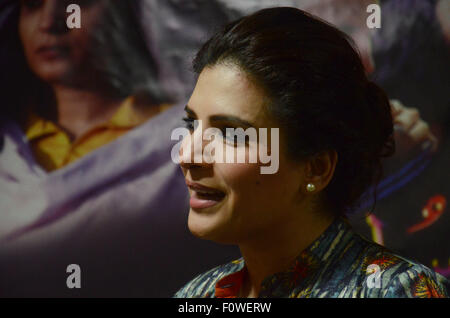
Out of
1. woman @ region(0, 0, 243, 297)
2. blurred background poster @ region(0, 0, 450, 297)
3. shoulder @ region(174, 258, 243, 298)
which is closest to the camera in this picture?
shoulder @ region(174, 258, 243, 298)

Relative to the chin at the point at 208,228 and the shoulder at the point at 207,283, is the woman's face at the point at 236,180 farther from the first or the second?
the shoulder at the point at 207,283

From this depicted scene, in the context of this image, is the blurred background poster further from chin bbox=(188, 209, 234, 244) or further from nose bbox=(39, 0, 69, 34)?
chin bbox=(188, 209, 234, 244)

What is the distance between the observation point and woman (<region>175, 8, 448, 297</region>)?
1.17 meters

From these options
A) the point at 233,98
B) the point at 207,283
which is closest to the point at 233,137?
the point at 233,98

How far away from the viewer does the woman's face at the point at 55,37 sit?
2.06m

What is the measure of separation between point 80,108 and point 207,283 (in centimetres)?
91

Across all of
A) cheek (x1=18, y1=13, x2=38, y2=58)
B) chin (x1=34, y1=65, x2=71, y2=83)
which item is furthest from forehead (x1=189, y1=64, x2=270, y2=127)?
cheek (x1=18, y1=13, x2=38, y2=58)

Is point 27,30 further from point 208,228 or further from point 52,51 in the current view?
point 208,228

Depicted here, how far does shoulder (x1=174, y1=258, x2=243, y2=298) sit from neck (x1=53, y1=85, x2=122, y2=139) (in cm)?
81

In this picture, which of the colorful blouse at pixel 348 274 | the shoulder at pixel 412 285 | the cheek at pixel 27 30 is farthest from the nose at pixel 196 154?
the cheek at pixel 27 30

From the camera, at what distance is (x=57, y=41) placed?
209cm

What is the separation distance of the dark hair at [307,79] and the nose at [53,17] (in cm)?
100

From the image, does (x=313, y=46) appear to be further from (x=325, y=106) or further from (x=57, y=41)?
(x=57, y=41)
